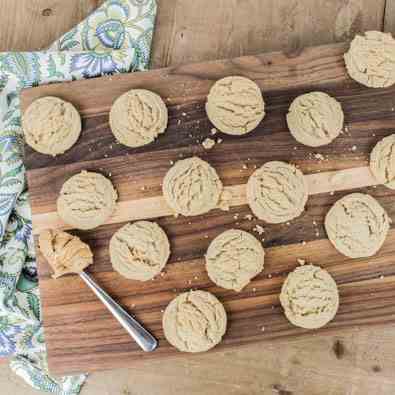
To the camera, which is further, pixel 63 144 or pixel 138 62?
pixel 138 62

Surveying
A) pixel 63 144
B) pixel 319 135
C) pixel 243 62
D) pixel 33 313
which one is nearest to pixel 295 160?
pixel 319 135

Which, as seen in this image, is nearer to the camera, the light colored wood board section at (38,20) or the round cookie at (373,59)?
the round cookie at (373,59)

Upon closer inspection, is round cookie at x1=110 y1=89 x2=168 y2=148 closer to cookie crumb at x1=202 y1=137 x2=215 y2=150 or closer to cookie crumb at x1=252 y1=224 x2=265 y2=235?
cookie crumb at x1=202 y1=137 x2=215 y2=150

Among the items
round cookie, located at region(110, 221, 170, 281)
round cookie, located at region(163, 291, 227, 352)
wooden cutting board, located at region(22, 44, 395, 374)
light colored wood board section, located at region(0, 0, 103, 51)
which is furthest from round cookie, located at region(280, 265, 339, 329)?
light colored wood board section, located at region(0, 0, 103, 51)

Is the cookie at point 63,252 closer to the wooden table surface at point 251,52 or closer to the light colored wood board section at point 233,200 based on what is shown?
the light colored wood board section at point 233,200

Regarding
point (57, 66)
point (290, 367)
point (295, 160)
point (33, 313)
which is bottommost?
point (290, 367)

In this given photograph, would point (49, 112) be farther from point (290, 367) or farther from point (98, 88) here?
point (290, 367)

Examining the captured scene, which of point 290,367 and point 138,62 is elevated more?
point 138,62

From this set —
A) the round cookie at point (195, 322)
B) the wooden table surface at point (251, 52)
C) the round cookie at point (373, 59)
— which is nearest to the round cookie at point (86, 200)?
the round cookie at point (195, 322)
